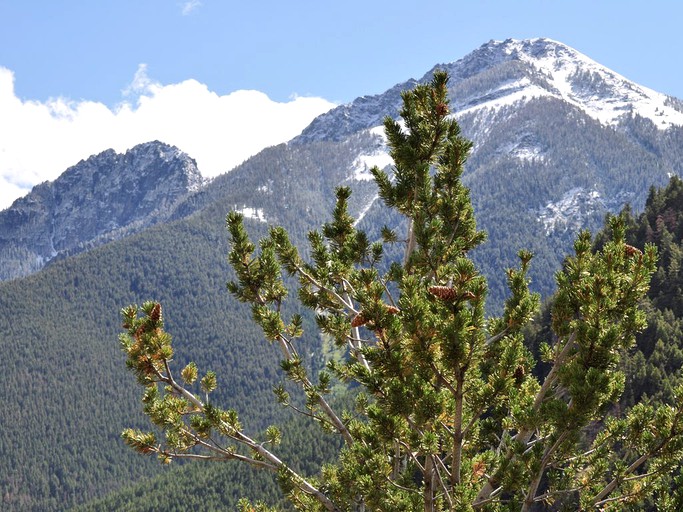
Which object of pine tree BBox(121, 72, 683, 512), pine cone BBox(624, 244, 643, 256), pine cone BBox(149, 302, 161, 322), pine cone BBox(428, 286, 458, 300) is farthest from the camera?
pine cone BBox(149, 302, 161, 322)

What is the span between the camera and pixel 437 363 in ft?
24.7

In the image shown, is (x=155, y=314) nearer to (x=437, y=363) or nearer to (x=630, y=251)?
(x=437, y=363)

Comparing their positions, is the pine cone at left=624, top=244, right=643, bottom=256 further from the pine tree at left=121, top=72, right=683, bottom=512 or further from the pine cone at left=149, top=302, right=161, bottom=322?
the pine cone at left=149, top=302, right=161, bottom=322

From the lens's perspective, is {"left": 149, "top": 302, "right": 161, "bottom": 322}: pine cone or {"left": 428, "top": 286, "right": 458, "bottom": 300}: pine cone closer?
{"left": 428, "top": 286, "right": 458, "bottom": 300}: pine cone

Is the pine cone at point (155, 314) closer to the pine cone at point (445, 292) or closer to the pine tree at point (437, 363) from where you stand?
the pine tree at point (437, 363)

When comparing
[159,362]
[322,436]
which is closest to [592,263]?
[159,362]

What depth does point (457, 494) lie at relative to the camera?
791cm

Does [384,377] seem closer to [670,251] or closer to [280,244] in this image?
[280,244]

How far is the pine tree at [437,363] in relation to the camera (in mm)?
7512

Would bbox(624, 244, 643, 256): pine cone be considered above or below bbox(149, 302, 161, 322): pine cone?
below

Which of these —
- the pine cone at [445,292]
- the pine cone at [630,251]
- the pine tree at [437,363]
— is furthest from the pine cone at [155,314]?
A: the pine cone at [630,251]

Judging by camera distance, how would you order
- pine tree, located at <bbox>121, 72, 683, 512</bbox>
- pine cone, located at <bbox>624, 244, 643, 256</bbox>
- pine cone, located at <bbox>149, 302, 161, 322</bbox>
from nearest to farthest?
pine tree, located at <bbox>121, 72, 683, 512</bbox> → pine cone, located at <bbox>624, 244, 643, 256</bbox> → pine cone, located at <bbox>149, 302, 161, 322</bbox>

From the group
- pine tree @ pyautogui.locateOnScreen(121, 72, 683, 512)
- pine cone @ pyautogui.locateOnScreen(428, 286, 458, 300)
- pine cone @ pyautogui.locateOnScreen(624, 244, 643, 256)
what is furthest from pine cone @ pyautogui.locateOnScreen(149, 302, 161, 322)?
pine cone @ pyautogui.locateOnScreen(624, 244, 643, 256)

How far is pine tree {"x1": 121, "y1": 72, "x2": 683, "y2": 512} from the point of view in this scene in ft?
24.6
